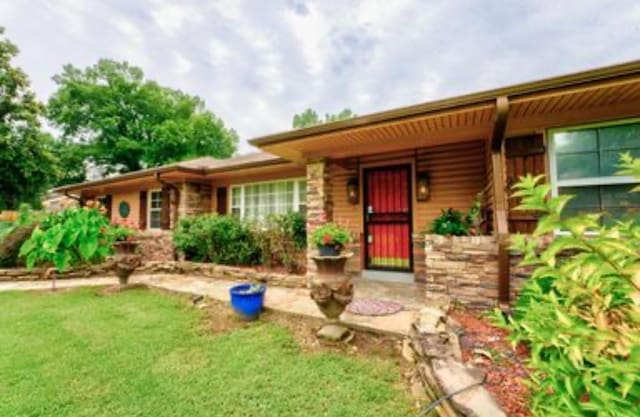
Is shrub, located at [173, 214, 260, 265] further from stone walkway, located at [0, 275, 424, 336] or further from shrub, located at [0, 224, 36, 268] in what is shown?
shrub, located at [0, 224, 36, 268]

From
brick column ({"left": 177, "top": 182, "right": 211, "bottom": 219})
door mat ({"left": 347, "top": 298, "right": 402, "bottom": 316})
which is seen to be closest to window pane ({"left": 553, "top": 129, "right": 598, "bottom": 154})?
door mat ({"left": 347, "top": 298, "right": 402, "bottom": 316})

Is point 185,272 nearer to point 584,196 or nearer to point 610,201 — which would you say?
point 584,196

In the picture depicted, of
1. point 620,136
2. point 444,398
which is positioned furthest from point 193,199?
point 620,136

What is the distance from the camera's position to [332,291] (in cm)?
A: 287

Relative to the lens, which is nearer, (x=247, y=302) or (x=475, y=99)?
(x=475, y=99)

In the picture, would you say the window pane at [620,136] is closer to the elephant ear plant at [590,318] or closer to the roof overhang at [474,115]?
the roof overhang at [474,115]

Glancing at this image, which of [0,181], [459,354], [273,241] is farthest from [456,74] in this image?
[0,181]

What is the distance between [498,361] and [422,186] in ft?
10.8

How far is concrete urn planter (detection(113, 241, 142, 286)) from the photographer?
17.6 feet

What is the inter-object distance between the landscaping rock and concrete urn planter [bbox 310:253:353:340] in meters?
1.07

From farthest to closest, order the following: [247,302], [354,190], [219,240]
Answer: [219,240]
[354,190]
[247,302]

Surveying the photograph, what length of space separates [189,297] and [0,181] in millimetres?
13569

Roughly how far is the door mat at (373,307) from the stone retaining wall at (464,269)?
507 mm

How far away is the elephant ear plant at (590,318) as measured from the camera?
745mm
